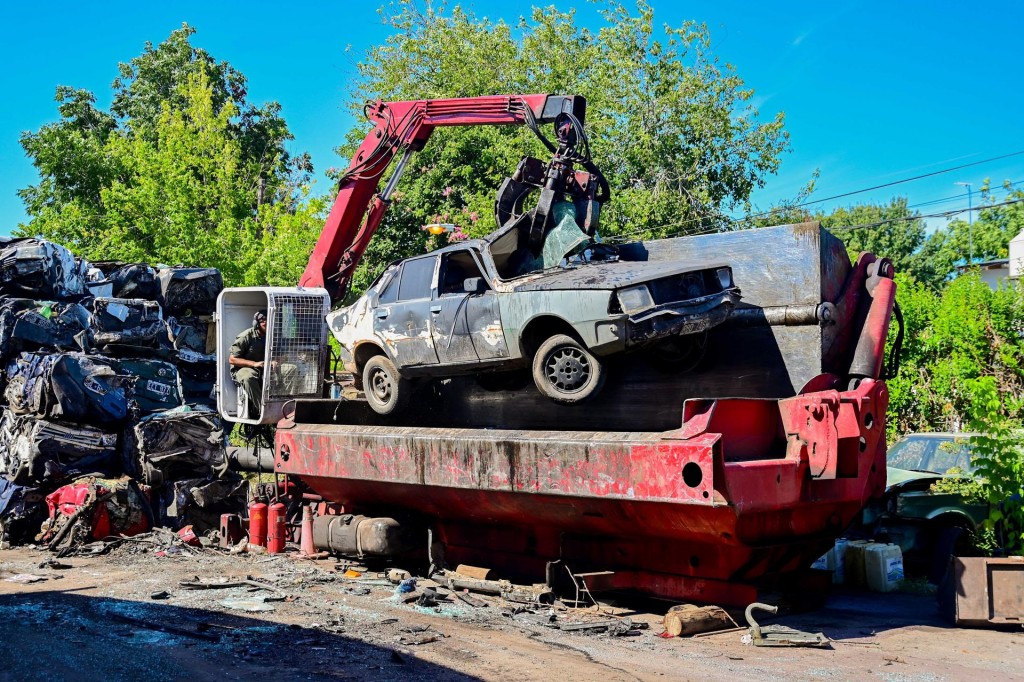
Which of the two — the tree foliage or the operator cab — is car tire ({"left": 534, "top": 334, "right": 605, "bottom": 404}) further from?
the tree foliage

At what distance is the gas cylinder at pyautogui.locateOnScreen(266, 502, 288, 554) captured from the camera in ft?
33.5

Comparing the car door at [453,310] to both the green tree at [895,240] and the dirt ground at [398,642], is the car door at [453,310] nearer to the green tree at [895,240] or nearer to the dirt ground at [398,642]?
the dirt ground at [398,642]

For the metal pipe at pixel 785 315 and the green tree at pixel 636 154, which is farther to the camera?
the green tree at pixel 636 154

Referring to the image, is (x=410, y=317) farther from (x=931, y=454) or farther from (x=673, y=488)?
(x=931, y=454)

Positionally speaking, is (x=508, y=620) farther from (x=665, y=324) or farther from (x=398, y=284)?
(x=398, y=284)

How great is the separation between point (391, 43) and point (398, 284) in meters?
26.8

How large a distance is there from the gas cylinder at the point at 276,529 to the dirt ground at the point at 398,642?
162cm

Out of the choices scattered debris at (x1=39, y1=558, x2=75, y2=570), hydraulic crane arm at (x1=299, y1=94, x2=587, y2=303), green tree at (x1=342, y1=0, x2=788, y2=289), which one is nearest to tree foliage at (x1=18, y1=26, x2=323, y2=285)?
green tree at (x1=342, y1=0, x2=788, y2=289)

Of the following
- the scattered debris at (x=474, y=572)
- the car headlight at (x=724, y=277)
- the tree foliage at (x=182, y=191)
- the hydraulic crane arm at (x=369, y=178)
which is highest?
the tree foliage at (x=182, y=191)

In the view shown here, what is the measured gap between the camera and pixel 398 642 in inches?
253

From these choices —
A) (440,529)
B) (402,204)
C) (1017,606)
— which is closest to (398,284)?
(440,529)

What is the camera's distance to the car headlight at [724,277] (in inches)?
293

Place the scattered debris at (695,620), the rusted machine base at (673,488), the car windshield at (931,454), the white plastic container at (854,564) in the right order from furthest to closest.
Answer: the car windshield at (931,454) < the white plastic container at (854,564) < the scattered debris at (695,620) < the rusted machine base at (673,488)

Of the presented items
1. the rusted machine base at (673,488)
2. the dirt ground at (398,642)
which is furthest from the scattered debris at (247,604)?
the rusted machine base at (673,488)
